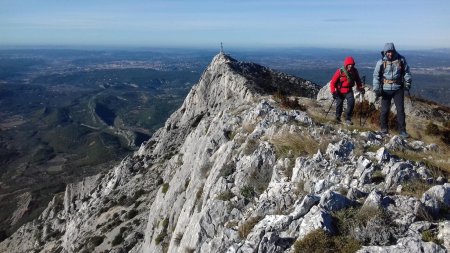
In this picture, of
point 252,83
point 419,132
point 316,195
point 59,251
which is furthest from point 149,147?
point 316,195

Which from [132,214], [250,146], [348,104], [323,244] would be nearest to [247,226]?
[323,244]

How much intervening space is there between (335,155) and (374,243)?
486 cm

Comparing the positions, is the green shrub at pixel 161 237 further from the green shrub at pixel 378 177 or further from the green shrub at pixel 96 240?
the green shrub at pixel 96 240

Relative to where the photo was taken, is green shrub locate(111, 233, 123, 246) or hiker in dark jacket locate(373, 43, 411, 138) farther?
green shrub locate(111, 233, 123, 246)

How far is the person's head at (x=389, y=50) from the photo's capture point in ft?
53.1

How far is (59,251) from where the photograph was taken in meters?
48.6

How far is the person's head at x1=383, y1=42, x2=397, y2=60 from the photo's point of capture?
637 inches

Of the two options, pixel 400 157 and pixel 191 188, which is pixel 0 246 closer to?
pixel 191 188

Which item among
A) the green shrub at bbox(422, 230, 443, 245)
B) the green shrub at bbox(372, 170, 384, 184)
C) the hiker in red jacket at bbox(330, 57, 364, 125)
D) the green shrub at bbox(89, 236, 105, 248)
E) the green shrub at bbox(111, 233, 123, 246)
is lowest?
the green shrub at bbox(89, 236, 105, 248)

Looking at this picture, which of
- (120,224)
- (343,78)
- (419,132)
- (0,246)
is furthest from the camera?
(0,246)

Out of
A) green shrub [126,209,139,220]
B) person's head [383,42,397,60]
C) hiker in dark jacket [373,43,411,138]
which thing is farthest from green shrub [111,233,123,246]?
person's head [383,42,397,60]

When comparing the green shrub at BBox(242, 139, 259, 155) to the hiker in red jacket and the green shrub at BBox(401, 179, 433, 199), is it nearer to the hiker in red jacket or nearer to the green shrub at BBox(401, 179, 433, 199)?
the hiker in red jacket

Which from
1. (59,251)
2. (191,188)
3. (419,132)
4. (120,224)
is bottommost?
(59,251)

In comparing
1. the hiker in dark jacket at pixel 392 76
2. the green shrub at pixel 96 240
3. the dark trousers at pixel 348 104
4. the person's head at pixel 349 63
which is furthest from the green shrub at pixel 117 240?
the hiker in dark jacket at pixel 392 76
